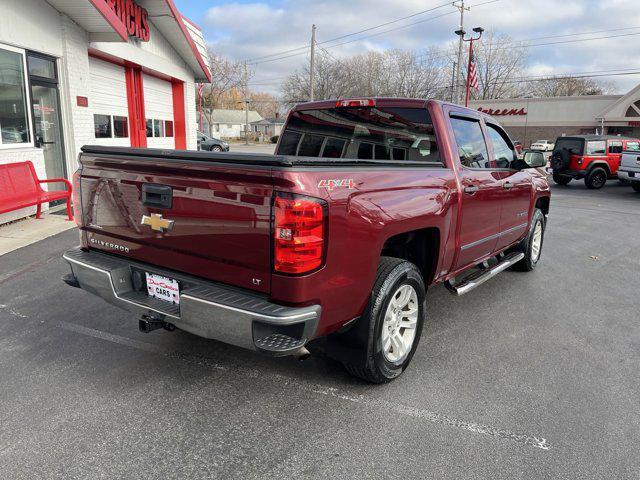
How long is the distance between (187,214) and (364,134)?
6.69ft

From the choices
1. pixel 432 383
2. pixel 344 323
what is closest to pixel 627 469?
pixel 432 383

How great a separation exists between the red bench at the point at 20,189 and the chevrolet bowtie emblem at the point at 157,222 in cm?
538

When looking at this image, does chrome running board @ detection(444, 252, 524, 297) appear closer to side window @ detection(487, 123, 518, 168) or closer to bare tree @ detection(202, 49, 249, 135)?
side window @ detection(487, 123, 518, 168)

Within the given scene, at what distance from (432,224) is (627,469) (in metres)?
1.84

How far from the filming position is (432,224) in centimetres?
354

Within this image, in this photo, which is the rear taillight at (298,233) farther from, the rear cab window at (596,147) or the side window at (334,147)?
the rear cab window at (596,147)

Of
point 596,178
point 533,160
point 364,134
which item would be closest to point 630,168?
point 596,178

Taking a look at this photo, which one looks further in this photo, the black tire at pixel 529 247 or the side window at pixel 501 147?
the black tire at pixel 529 247

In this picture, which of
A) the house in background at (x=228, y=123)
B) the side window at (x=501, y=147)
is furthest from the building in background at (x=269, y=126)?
the side window at (x=501, y=147)

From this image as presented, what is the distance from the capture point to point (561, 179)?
1895 centimetres

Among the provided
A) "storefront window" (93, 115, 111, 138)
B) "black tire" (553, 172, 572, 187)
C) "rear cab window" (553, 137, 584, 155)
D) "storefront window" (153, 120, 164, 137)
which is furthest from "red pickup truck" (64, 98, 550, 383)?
"black tire" (553, 172, 572, 187)

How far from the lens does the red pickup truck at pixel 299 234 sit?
8.30 feet

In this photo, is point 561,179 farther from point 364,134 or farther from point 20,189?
point 20,189


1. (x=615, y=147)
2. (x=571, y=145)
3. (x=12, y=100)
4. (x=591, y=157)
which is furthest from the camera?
(x=615, y=147)
